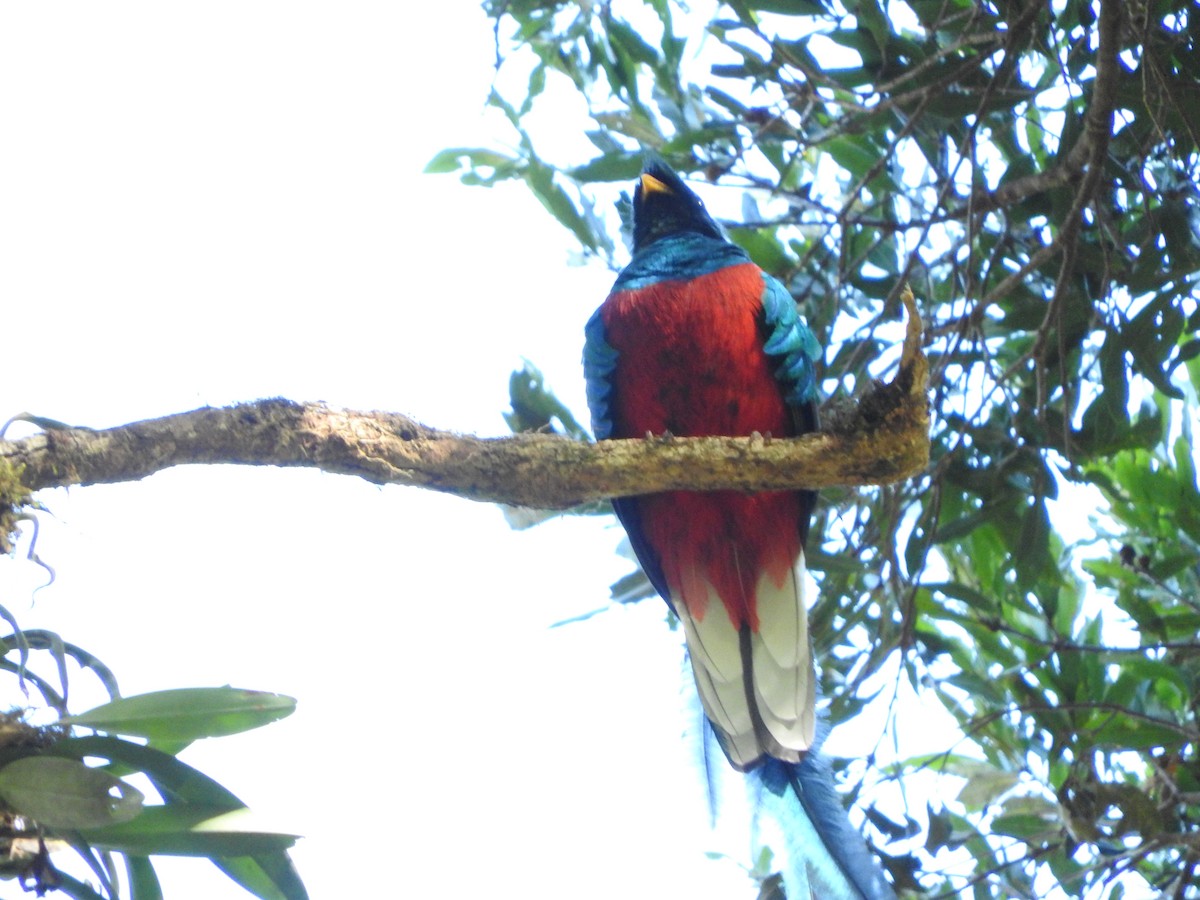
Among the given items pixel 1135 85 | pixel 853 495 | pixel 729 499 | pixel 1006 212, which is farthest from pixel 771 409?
pixel 1135 85

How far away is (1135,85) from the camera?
10.0 ft

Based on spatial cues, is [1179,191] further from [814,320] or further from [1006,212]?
[814,320]

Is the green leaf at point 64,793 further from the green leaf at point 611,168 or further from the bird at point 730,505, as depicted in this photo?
the green leaf at point 611,168

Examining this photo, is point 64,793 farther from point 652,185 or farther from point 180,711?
point 652,185

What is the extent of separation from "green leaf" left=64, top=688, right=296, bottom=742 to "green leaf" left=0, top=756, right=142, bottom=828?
0.11 m

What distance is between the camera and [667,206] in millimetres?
3834

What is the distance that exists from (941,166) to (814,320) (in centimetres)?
63

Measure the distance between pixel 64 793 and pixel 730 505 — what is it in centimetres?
187

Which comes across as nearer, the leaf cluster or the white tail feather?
the leaf cluster

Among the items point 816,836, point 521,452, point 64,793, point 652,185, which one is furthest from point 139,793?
point 652,185

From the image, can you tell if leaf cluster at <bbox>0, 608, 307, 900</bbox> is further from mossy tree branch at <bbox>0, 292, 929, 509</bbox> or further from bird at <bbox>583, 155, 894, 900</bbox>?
bird at <bbox>583, 155, 894, 900</bbox>

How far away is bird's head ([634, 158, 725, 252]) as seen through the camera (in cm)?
380

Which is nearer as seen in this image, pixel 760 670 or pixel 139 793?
pixel 139 793

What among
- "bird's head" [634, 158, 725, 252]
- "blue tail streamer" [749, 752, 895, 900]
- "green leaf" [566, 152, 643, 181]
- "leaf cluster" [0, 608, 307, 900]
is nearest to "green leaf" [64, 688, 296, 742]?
"leaf cluster" [0, 608, 307, 900]
